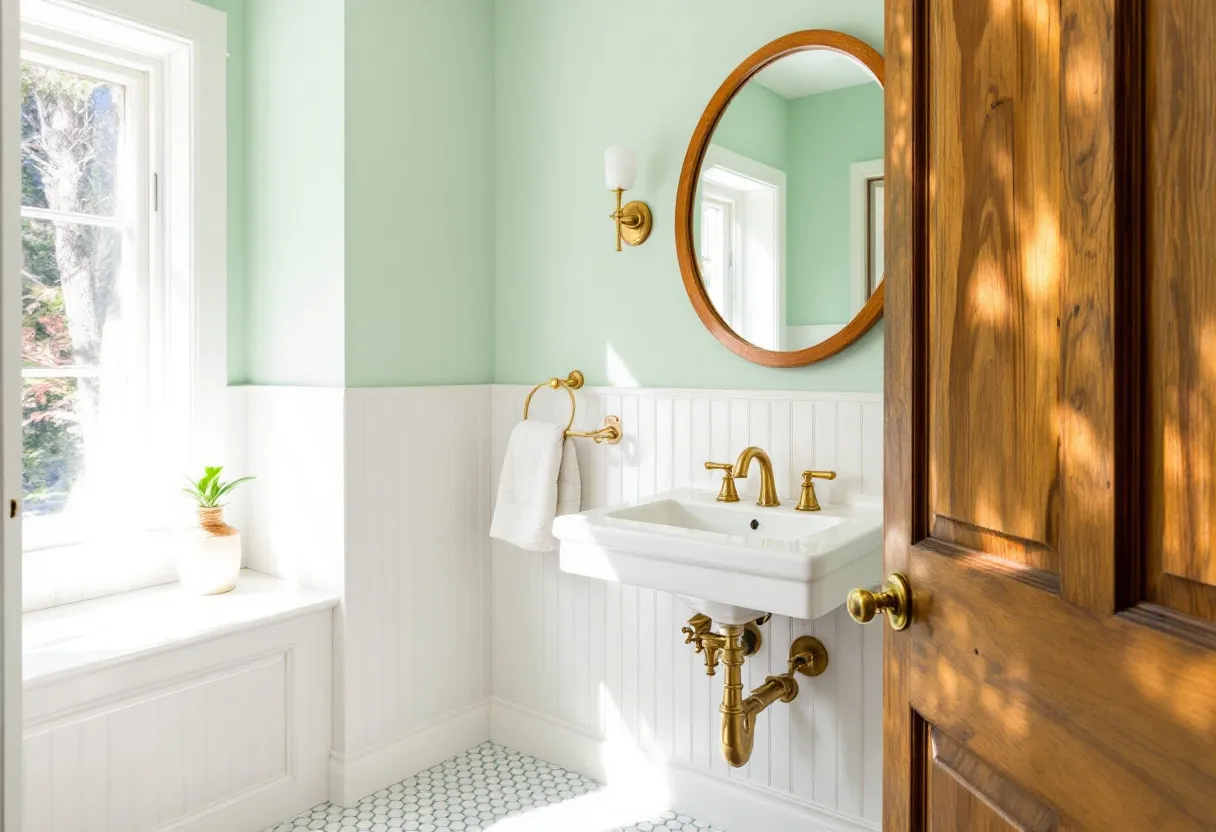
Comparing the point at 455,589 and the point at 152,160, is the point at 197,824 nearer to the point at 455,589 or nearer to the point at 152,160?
the point at 455,589

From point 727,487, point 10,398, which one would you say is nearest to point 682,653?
point 727,487

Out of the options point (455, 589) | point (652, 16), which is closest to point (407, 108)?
point (652, 16)

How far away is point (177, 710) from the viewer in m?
2.02

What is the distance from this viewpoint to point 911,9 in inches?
39.6

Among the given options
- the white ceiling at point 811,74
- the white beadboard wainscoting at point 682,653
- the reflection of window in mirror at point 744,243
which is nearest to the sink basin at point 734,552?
the white beadboard wainscoting at point 682,653

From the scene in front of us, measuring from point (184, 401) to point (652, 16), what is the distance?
68.5 inches

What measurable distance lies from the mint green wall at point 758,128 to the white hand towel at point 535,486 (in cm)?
91

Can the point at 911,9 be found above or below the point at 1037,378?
above

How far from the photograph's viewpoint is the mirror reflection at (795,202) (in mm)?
1956

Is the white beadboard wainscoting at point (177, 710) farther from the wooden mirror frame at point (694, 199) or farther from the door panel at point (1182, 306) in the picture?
the door panel at point (1182, 306)

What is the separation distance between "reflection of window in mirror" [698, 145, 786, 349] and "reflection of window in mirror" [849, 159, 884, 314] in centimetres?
18

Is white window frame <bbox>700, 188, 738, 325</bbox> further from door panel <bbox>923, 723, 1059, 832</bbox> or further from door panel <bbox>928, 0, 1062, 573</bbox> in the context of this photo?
door panel <bbox>923, 723, 1059, 832</bbox>

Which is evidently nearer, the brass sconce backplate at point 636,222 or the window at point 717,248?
the window at point 717,248

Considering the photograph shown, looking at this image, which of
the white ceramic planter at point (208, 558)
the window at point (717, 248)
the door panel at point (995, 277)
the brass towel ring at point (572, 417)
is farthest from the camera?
the brass towel ring at point (572, 417)
